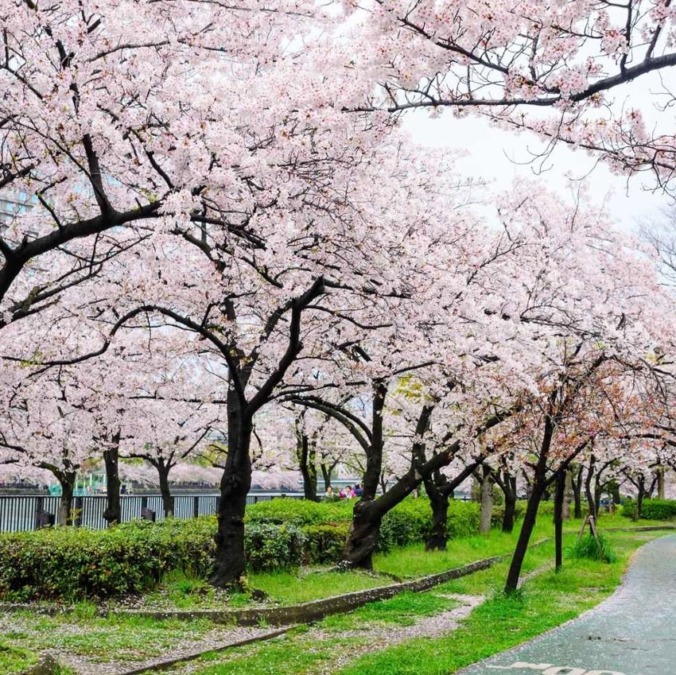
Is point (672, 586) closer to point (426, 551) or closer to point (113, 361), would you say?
point (426, 551)

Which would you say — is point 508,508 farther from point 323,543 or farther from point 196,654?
point 196,654

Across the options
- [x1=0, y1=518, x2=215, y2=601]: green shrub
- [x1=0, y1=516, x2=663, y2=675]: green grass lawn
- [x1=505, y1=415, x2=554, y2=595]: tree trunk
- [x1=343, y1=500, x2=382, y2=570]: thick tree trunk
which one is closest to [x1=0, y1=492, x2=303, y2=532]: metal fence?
[x1=343, y1=500, x2=382, y2=570]: thick tree trunk

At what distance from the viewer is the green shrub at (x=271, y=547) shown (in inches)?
539

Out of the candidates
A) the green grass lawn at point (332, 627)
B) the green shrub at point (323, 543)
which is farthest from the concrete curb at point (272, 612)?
the green shrub at point (323, 543)

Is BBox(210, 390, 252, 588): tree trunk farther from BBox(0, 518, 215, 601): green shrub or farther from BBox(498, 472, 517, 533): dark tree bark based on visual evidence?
BBox(498, 472, 517, 533): dark tree bark

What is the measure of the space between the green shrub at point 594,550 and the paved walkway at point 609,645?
175 inches

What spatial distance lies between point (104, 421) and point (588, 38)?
15.3m

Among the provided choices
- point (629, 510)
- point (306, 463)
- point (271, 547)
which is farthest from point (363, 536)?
point (629, 510)

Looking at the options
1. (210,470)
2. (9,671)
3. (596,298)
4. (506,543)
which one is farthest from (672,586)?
(210,470)

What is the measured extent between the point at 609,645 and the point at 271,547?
6.59 m

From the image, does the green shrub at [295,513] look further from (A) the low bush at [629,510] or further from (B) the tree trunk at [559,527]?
(A) the low bush at [629,510]

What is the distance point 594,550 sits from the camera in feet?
59.7

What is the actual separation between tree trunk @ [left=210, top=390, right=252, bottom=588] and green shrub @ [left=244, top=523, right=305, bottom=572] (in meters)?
1.66

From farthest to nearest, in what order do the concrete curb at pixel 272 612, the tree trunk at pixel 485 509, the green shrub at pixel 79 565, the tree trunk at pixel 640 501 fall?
the tree trunk at pixel 640 501 → the tree trunk at pixel 485 509 → the green shrub at pixel 79 565 → the concrete curb at pixel 272 612
